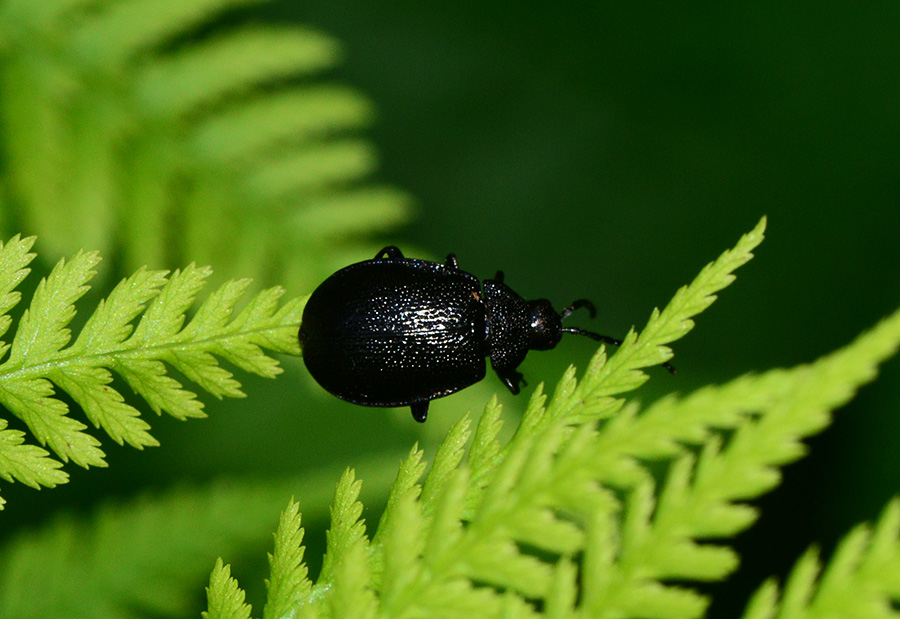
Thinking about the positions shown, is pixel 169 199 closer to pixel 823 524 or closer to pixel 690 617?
pixel 690 617

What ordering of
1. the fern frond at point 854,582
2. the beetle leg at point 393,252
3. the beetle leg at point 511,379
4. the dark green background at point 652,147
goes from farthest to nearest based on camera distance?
the dark green background at point 652,147 → the beetle leg at point 511,379 → the beetle leg at point 393,252 → the fern frond at point 854,582

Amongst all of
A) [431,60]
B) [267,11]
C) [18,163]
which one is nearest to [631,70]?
[431,60]

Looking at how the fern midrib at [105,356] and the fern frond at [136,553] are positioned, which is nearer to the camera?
the fern midrib at [105,356]

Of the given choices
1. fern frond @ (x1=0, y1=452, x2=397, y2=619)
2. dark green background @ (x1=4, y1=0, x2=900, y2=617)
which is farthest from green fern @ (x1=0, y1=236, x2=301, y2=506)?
dark green background @ (x1=4, y1=0, x2=900, y2=617)

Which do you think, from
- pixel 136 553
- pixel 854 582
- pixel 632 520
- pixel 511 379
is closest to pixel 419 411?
pixel 511 379

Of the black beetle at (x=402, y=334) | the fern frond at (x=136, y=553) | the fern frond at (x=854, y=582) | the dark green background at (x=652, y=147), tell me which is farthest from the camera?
the dark green background at (x=652, y=147)

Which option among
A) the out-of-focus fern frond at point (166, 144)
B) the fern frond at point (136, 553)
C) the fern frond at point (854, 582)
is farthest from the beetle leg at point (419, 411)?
the fern frond at point (854, 582)

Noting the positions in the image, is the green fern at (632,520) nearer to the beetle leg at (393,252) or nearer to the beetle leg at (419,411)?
the beetle leg at (419,411)
